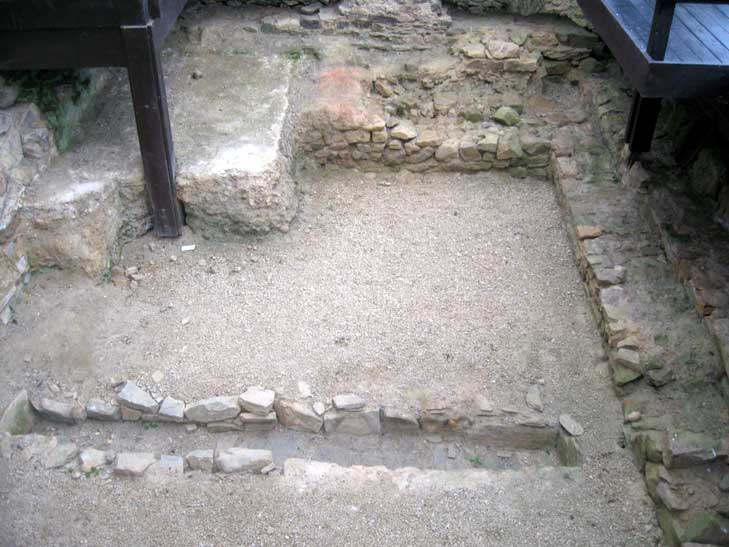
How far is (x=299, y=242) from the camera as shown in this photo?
5.86 meters

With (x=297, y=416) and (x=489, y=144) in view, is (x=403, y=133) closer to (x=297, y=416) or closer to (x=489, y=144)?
(x=489, y=144)

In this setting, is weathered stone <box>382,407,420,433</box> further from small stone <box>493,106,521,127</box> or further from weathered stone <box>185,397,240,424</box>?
small stone <box>493,106,521,127</box>

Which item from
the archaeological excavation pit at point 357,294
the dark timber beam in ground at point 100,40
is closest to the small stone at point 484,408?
the archaeological excavation pit at point 357,294

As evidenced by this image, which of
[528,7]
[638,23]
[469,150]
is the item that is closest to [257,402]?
[469,150]

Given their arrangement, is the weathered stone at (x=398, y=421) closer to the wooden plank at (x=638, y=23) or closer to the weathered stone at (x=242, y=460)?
the weathered stone at (x=242, y=460)

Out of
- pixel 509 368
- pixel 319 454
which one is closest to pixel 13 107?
pixel 319 454

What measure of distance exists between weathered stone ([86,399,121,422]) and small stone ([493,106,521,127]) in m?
4.15

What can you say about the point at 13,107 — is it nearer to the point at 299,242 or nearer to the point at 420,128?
the point at 299,242

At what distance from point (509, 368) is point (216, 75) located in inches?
148

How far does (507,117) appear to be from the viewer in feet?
22.2

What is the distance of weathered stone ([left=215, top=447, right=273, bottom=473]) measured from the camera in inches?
164

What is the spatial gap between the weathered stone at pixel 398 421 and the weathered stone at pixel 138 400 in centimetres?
138

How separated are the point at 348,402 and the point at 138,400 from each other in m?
1.26

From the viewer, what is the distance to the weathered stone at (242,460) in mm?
4172
